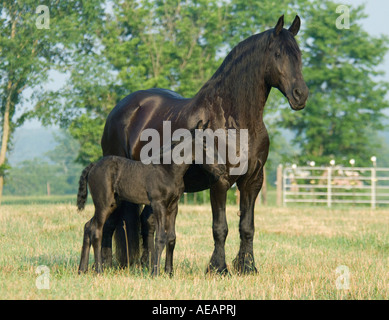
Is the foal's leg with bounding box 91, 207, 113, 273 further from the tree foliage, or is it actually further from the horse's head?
the tree foliage

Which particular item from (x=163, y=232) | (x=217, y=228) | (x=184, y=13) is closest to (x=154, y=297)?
(x=163, y=232)

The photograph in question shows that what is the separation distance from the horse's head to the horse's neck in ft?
0.37

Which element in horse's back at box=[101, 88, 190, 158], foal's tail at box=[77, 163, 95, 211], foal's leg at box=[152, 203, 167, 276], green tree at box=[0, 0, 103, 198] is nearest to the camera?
foal's leg at box=[152, 203, 167, 276]

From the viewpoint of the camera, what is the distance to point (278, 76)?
636 centimetres

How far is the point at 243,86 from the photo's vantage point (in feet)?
21.5

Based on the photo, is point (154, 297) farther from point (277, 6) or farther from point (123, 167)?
point (277, 6)

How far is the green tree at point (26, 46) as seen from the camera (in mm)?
Answer: 24014

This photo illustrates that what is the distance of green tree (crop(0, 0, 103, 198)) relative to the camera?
78.8 ft

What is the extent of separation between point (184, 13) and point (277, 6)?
605 centimetres

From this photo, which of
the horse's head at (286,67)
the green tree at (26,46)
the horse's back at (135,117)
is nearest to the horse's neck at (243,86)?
the horse's head at (286,67)

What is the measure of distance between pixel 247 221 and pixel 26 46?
20.4 m

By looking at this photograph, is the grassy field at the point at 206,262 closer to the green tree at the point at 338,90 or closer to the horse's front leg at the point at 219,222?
the horse's front leg at the point at 219,222

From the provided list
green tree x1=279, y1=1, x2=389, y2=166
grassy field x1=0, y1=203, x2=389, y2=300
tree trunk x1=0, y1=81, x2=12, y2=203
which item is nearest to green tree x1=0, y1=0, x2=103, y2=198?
tree trunk x1=0, y1=81, x2=12, y2=203

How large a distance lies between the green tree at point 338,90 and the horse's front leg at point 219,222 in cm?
2910
